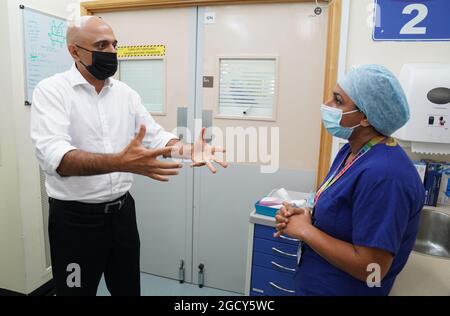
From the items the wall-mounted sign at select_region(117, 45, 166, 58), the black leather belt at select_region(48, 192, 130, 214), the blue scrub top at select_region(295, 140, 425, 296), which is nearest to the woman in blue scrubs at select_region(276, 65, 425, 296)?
the blue scrub top at select_region(295, 140, 425, 296)

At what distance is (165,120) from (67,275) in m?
1.32

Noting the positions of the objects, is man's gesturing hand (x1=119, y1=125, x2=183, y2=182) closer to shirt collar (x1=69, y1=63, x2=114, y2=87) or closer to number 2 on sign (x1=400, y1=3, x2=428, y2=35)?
shirt collar (x1=69, y1=63, x2=114, y2=87)

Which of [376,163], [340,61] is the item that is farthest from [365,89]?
[340,61]

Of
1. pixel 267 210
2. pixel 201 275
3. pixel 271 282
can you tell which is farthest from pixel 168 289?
pixel 267 210

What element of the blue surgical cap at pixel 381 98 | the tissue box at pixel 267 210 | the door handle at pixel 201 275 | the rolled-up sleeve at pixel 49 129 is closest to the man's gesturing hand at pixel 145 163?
the rolled-up sleeve at pixel 49 129

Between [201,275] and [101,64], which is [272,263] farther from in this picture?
[101,64]

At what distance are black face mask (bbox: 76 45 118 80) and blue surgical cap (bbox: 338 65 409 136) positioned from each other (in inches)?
40.1

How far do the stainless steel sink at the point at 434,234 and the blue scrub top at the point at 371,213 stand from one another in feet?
2.74

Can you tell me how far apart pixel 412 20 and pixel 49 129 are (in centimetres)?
190

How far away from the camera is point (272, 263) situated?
1.77 metres

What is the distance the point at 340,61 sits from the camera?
192 cm

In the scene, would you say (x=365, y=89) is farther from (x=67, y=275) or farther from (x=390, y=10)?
(x=67, y=275)

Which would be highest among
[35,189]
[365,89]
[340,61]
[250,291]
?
[340,61]

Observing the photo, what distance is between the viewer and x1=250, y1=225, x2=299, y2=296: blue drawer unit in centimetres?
173
